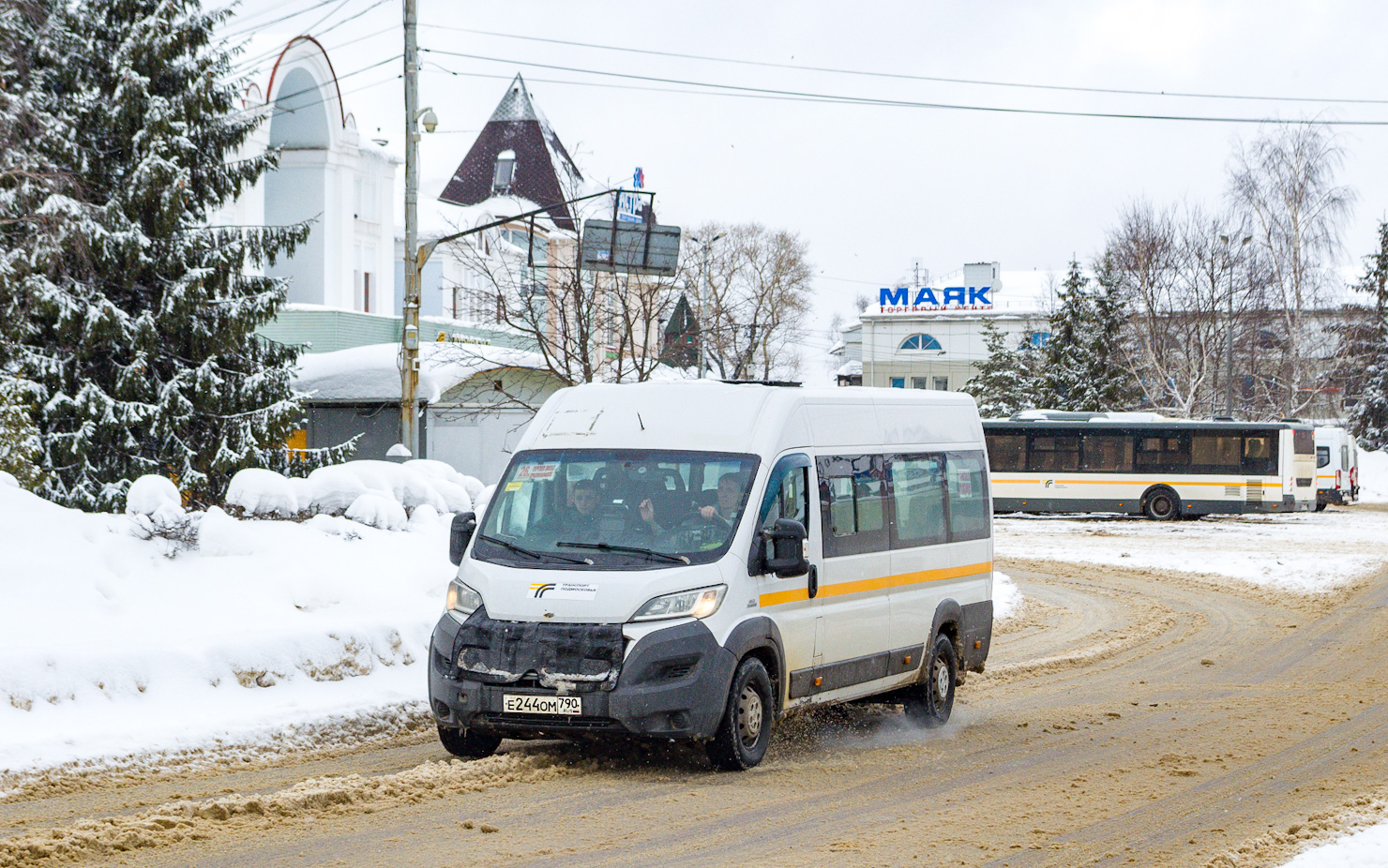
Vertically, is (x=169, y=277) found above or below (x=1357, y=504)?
above

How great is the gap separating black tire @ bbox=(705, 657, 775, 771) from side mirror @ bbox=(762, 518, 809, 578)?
57 centimetres

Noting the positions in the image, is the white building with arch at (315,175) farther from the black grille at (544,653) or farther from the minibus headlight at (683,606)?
the minibus headlight at (683,606)

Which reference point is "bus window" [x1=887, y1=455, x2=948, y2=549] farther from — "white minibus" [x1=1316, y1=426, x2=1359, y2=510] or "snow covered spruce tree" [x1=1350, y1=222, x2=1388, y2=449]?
"snow covered spruce tree" [x1=1350, y1=222, x2=1388, y2=449]

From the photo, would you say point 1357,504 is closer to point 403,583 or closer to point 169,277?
point 169,277

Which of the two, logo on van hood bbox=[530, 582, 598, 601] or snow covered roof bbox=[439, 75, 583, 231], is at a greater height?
snow covered roof bbox=[439, 75, 583, 231]

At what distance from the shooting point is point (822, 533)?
9586mm

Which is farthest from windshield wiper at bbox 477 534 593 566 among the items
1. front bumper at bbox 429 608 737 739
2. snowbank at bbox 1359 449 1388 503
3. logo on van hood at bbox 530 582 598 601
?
snowbank at bbox 1359 449 1388 503

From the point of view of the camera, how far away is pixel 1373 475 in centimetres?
5972

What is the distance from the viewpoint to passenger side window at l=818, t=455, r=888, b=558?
972cm

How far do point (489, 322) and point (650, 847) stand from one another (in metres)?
29.8

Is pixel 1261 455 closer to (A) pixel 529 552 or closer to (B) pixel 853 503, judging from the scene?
(B) pixel 853 503

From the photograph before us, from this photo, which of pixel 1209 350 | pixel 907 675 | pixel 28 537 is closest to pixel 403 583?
pixel 28 537

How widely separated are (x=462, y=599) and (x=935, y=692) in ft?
12.9

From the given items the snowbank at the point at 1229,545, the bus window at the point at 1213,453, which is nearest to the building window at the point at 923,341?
the snowbank at the point at 1229,545
